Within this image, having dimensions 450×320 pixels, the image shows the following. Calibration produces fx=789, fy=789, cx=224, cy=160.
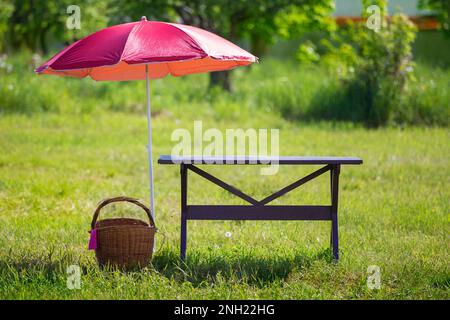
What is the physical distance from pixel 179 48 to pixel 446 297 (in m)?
2.81

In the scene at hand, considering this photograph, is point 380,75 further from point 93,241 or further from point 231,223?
point 93,241

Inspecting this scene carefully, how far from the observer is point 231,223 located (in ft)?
28.2

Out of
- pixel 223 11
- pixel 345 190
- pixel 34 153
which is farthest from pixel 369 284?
pixel 223 11

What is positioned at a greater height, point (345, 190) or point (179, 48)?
point (179, 48)

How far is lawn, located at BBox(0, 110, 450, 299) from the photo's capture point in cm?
615

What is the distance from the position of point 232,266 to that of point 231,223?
6.48 feet

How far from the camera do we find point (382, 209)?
29.6 ft

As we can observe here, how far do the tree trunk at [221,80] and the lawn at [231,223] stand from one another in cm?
391

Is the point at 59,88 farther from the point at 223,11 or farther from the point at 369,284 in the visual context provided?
the point at 369,284
